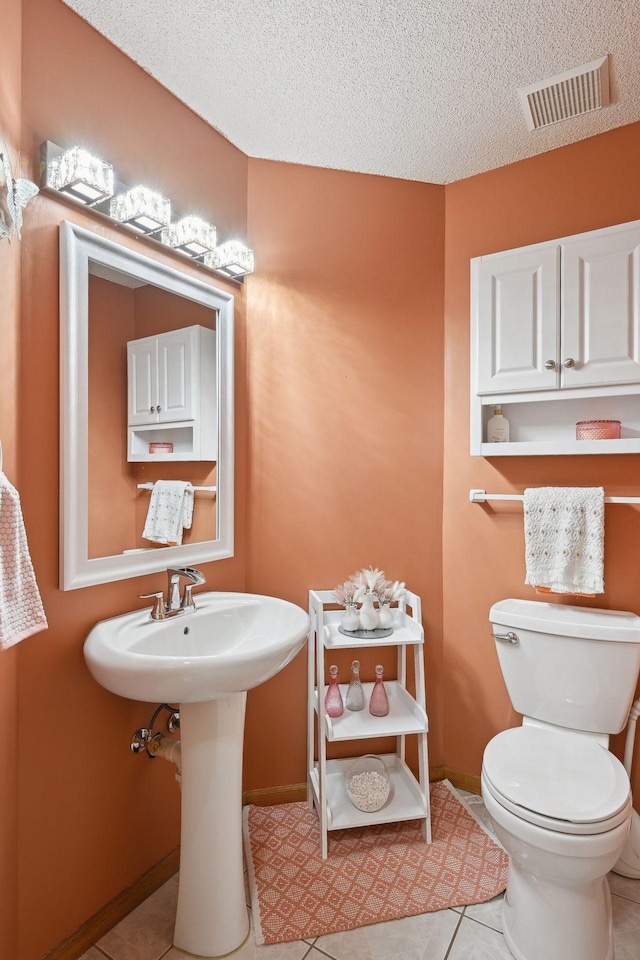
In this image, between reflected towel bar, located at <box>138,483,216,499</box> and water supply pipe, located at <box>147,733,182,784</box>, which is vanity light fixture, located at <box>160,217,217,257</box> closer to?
reflected towel bar, located at <box>138,483,216,499</box>

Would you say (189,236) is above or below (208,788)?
above

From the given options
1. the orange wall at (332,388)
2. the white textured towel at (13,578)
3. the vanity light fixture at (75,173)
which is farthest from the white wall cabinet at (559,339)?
the white textured towel at (13,578)

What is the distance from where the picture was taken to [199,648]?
Result: 1.58m

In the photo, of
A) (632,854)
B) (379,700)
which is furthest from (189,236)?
(632,854)

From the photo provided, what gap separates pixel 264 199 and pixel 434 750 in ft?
7.52

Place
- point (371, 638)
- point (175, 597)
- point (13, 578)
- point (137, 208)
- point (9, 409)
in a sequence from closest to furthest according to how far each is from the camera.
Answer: point (13, 578)
point (9, 409)
point (137, 208)
point (175, 597)
point (371, 638)

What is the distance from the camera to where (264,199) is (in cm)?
196

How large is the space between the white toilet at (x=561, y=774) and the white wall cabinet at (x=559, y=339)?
606mm

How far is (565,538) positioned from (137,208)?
166cm

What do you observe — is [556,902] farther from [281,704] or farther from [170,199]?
[170,199]

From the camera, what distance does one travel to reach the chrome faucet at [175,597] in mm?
1506

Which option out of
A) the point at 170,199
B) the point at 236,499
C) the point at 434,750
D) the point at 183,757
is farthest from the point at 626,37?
the point at 434,750

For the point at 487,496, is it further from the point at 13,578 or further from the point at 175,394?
the point at 13,578

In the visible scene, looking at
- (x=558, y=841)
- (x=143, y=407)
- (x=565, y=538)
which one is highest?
(x=143, y=407)
